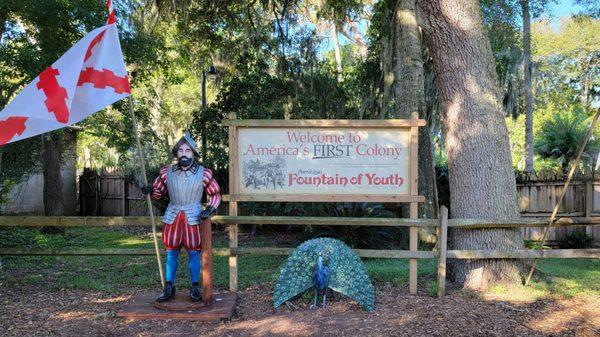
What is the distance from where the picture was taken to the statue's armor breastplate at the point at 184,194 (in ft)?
17.0

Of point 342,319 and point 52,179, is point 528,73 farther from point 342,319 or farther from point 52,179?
point 52,179

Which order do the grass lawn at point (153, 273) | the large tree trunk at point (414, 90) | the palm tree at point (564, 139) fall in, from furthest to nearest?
the palm tree at point (564, 139) < the large tree trunk at point (414, 90) < the grass lawn at point (153, 273)

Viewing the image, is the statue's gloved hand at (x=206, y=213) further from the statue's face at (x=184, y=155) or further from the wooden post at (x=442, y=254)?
the wooden post at (x=442, y=254)

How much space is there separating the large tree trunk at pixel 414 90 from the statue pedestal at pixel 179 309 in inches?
195

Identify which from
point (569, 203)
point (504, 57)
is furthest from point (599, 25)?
point (569, 203)

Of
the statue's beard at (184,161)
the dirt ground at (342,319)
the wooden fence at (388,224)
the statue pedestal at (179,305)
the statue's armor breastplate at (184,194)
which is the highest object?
the statue's beard at (184,161)

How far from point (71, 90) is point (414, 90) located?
6.08m

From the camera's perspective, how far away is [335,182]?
605cm

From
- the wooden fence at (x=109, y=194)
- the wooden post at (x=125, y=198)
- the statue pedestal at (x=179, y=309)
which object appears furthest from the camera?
the wooden post at (x=125, y=198)

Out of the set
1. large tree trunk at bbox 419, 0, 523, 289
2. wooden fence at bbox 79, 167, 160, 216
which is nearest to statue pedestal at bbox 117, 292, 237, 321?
large tree trunk at bbox 419, 0, 523, 289

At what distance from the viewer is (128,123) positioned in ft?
42.9

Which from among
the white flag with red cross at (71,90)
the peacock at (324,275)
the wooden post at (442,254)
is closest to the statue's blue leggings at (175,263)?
the peacock at (324,275)

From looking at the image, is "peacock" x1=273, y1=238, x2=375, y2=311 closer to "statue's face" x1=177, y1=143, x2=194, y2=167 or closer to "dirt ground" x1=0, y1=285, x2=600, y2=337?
"dirt ground" x1=0, y1=285, x2=600, y2=337

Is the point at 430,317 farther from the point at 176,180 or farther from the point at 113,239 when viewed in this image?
the point at 113,239
